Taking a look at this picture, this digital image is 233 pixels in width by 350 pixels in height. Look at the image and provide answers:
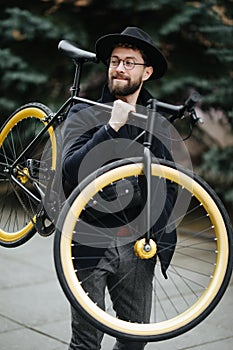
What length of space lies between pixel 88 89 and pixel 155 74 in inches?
227

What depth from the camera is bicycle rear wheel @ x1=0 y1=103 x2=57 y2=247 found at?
3580mm

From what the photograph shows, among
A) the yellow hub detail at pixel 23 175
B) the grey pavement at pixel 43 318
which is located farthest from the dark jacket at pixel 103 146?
the grey pavement at pixel 43 318

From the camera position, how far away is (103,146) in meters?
3.19

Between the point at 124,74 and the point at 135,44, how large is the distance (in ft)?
0.47

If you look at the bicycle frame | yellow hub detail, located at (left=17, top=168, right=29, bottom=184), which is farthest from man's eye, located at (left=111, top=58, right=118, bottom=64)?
yellow hub detail, located at (left=17, top=168, right=29, bottom=184)

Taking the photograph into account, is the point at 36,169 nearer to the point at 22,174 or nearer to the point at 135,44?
the point at 22,174

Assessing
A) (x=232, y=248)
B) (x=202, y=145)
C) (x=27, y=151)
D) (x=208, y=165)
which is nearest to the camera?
(x=232, y=248)

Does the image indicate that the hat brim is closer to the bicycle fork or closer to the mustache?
the mustache

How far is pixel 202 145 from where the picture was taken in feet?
29.7

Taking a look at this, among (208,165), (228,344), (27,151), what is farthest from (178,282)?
(27,151)

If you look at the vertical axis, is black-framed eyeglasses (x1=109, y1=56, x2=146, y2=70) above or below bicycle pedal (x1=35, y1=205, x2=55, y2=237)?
above

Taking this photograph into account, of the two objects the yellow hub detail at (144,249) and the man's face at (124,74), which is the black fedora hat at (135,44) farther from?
the yellow hub detail at (144,249)

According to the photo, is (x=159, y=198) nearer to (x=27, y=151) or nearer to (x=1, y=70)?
(x=27, y=151)

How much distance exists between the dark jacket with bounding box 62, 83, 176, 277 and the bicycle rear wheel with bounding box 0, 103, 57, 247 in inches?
7.1
